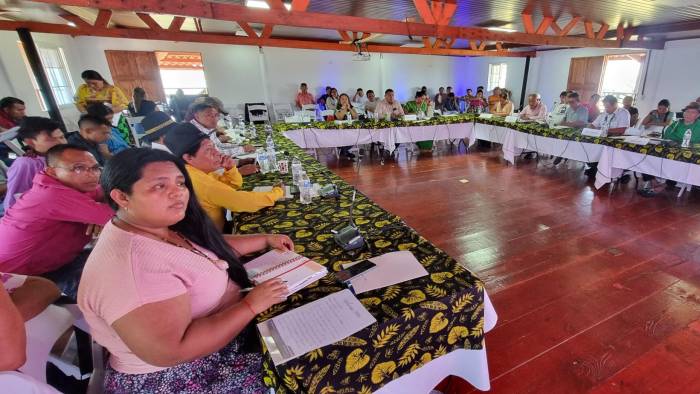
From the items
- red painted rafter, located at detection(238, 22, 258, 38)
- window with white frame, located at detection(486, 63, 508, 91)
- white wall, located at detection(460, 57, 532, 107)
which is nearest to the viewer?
red painted rafter, located at detection(238, 22, 258, 38)

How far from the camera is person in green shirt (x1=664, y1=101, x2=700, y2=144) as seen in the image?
3.34 m

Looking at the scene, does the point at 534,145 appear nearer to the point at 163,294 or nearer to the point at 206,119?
the point at 206,119

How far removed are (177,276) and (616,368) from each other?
199 centimetres

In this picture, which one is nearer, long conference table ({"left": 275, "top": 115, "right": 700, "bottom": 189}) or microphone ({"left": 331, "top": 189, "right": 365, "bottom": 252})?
microphone ({"left": 331, "top": 189, "right": 365, "bottom": 252})

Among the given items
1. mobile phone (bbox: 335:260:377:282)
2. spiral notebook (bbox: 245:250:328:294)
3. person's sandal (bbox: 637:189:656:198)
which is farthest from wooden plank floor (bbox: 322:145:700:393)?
spiral notebook (bbox: 245:250:328:294)

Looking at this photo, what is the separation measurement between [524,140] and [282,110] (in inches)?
254

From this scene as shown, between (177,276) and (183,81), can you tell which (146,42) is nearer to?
(183,81)

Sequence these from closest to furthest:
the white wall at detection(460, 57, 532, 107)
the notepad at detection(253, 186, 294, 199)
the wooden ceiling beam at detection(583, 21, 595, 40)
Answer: the notepad at detection(253, 186, 294, 199) < the wooden ceiling beam at detection(583, 21, 595, 40) < the white wall at detection(460, 57, 532, 107)

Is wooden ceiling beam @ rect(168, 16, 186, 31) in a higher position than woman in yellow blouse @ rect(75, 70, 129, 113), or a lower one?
higher

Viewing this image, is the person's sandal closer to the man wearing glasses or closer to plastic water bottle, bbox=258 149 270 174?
plastic water bottle, bbox=258 149 270 174

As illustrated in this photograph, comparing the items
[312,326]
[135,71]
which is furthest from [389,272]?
[135,71]

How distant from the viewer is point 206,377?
91 cm

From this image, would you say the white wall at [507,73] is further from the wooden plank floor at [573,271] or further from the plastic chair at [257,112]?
the wooden plank floor at [573,271]

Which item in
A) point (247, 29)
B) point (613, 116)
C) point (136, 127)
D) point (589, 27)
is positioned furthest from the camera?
point (136, 127)
